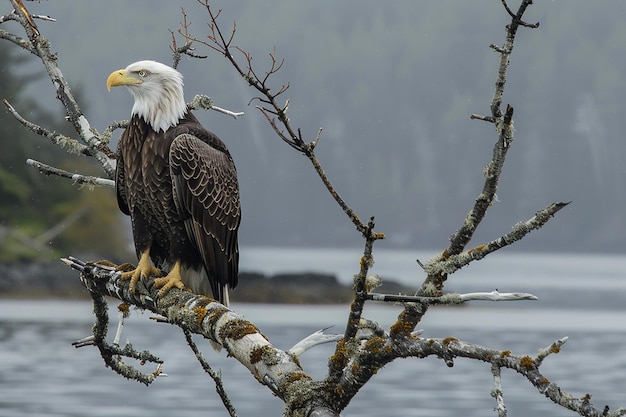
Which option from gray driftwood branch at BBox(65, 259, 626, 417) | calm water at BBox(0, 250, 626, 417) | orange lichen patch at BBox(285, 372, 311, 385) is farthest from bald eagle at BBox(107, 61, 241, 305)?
calm water at BBox(0, 250, 626, 417)

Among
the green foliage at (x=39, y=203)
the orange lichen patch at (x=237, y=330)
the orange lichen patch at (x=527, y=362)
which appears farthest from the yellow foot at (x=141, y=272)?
the green foliage at (x=39, y=203)

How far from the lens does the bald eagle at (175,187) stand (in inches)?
242

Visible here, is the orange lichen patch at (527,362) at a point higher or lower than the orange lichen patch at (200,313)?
lower

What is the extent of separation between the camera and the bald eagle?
6.14 m

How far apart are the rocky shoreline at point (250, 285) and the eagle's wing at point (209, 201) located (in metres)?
57.3

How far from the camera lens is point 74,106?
6.16m

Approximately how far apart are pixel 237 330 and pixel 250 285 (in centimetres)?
6205

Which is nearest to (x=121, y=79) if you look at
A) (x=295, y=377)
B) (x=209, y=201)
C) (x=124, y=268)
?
(x=209, y=201)

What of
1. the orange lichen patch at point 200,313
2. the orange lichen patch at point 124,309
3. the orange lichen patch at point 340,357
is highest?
the orange lichen patch at point 124,309

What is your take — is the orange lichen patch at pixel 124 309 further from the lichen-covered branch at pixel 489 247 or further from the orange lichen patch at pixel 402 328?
the lichen-covered branch at pixel 489 247

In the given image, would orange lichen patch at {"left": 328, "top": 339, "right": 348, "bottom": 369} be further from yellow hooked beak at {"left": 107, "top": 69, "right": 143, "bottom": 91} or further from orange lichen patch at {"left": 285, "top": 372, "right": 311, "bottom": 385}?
yellow hooked beak at {"left": 107, "top": 69, "right": 143, "bottom": 91}

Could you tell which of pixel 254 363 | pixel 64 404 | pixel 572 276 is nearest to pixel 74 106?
pixel 254 363

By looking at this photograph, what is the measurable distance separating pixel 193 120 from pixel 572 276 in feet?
394

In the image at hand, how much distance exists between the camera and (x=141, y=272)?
5867 mm
